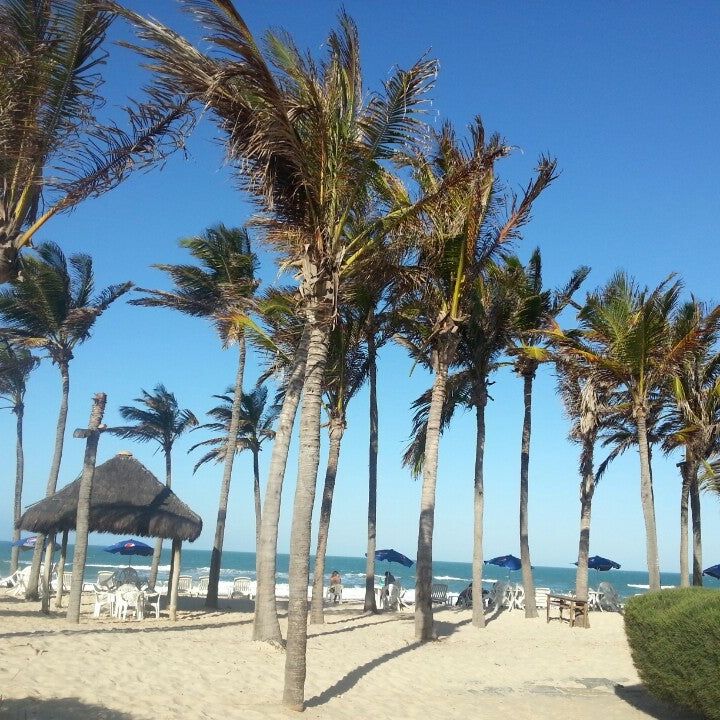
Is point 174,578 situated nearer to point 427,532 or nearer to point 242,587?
point 427,532

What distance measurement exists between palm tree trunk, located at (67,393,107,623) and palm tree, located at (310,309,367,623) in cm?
541

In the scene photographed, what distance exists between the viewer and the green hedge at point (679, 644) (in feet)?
24.2

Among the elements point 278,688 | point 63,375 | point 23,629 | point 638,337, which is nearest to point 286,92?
point 278,688

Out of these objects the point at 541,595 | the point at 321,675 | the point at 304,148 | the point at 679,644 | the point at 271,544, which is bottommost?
the point at 321,675

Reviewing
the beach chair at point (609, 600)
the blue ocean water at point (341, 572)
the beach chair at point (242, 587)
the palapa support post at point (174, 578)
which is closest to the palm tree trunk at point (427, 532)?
the palapa support post at point (174, 578)

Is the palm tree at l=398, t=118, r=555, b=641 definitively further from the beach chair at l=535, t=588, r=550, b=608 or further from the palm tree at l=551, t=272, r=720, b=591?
the beach chair at l=535, t=588, r=550, b=608

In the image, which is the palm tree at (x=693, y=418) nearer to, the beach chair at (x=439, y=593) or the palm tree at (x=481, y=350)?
the palm tree at (x=481, y=350)

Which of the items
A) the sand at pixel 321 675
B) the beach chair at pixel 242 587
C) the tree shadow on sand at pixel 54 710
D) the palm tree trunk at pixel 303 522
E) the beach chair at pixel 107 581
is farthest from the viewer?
the beach chair at pixel 242 587

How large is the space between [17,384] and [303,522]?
28285mm

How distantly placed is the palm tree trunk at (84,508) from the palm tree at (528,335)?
10.5 m

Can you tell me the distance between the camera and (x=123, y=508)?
1841 cm

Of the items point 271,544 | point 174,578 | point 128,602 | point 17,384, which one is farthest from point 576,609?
point 17,384

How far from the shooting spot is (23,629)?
42.5 feet

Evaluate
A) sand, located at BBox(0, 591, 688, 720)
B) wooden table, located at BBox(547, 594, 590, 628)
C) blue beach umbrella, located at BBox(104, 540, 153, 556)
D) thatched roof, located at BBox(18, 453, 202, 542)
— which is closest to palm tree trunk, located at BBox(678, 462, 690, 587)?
wooden table, located at BBox(547, 594, 590, 628)
